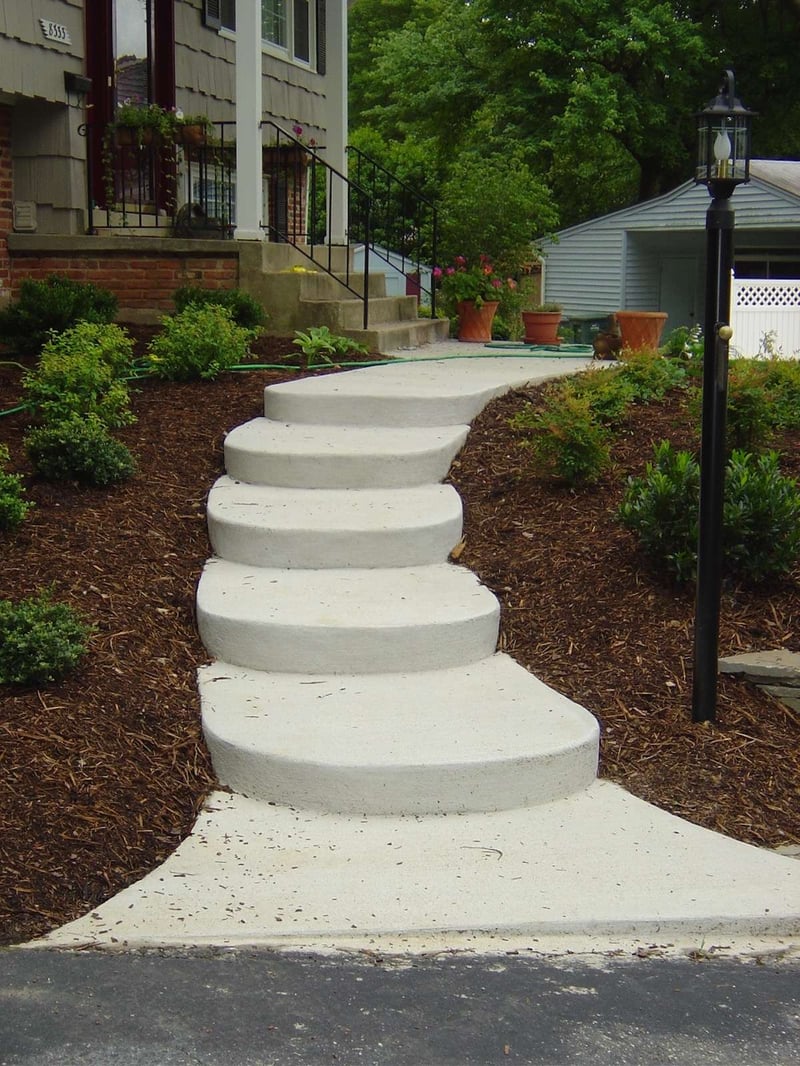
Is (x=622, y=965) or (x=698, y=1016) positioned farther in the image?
(x=622, y=965)

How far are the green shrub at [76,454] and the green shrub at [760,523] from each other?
2.80 metres

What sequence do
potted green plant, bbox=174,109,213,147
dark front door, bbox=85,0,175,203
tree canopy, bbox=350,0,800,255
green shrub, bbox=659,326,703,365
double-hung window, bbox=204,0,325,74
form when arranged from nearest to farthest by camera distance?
green shrub, bbox=659,326,703,365, dark front door, bbox=85,0,175,203, potted green plant, bbox=174,109,213,147, double-hung window, bbox=204,0,325,74, tree canopy, bbox=350,0,800,255

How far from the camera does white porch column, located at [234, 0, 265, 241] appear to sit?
9.52 metres

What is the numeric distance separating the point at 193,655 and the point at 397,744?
42.3 inches

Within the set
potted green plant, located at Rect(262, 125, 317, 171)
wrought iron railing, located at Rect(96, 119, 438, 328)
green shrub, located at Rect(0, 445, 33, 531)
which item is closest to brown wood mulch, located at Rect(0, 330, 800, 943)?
green shrub, located at Rect(0, 445, 33, 531)

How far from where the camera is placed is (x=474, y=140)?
30.4 m

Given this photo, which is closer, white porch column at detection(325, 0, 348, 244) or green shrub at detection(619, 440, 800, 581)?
green shrub at detection(619, 440, 800, 581)

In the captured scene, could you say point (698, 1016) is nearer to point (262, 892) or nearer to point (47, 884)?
point (262, 892)

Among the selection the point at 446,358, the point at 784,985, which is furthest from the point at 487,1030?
the point at 446,358

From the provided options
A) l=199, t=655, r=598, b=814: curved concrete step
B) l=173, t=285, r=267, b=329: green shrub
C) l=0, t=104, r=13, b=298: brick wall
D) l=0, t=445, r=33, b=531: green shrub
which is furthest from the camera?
l=0, t=104, r=13, b=298: brick wall

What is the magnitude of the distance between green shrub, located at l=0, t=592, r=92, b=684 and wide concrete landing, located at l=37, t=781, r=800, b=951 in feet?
2.50

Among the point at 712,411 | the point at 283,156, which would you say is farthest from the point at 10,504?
the point at 283,156

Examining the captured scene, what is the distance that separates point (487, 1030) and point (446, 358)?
6466 mm

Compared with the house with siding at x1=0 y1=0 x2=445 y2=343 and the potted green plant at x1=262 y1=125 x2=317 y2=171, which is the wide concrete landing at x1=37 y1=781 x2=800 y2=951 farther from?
the potted green plant at x1=262 y1=125 x2=317 y2=171
